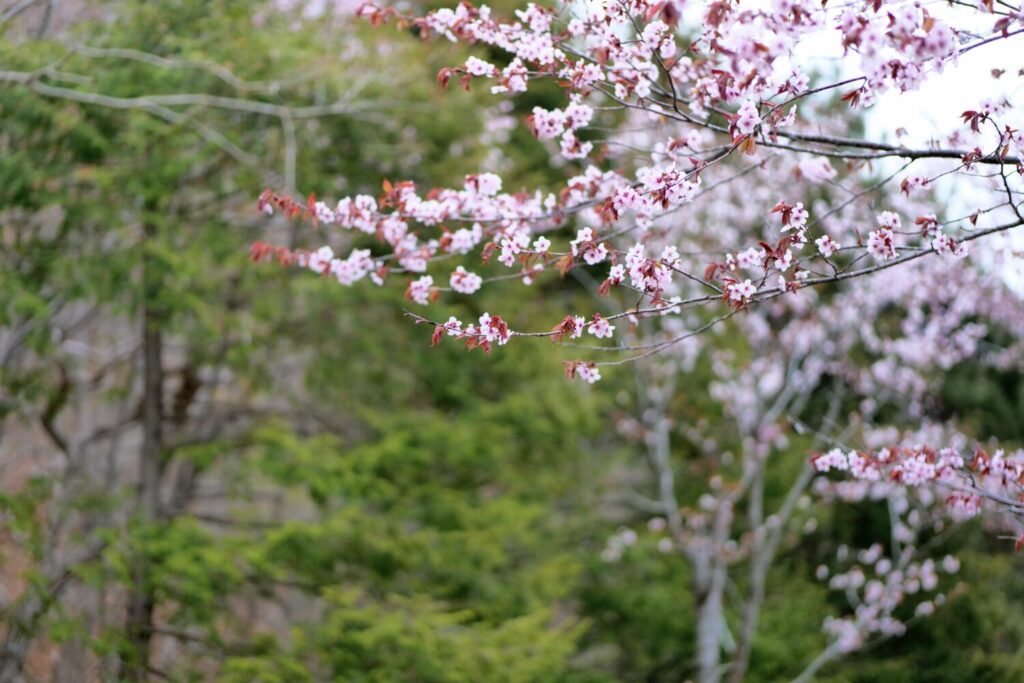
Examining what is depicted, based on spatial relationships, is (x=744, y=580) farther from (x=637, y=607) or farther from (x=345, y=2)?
(x=345, y=2)

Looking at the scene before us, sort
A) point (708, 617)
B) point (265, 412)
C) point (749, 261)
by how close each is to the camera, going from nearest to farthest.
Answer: point (749, 261) → point (265, 412) → point (708, 617)

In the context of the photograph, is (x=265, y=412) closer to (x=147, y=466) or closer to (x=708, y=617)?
(x=147, y=466)

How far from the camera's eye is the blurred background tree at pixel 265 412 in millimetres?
6012

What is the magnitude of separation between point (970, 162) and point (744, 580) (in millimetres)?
7592

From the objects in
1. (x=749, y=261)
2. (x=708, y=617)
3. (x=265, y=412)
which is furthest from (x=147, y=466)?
(x=749, y=261)

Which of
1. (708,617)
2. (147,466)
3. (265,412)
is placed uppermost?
(265,412)

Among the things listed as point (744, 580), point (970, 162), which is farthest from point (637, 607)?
point (970, 162)

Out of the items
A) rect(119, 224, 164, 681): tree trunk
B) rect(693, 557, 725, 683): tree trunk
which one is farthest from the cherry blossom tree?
rect(119, 224, 164, 681): tree trunk

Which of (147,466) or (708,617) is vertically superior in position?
(147,466)

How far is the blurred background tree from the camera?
19.7 feet

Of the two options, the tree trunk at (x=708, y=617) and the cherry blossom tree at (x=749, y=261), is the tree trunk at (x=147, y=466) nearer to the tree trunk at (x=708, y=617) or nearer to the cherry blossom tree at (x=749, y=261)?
the cherry blossom tree at (x=749, y=261)

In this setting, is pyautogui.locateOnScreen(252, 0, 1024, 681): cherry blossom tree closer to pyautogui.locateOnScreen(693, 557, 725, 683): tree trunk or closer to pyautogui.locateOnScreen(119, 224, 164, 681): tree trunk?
pyautogui.locateOnScreen(693, 557, 725, 683): tree trunk

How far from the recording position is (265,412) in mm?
7434

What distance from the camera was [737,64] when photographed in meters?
2.03
